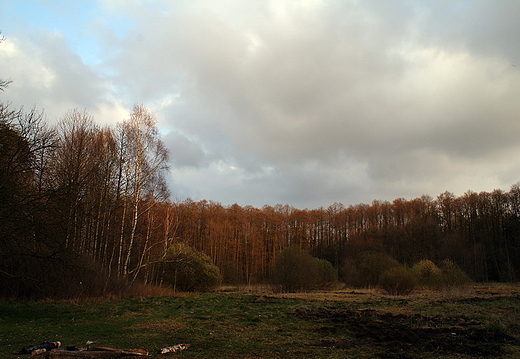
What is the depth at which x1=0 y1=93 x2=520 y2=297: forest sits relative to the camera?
40.4 feet

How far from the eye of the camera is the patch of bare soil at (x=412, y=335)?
24.1ft

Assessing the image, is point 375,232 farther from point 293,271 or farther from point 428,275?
point 293,271

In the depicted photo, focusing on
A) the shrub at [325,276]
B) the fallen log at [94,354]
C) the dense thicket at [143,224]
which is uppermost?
the dense thicket at [143,224]

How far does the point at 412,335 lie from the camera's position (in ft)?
28.8

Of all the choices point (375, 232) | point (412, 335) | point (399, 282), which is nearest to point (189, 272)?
point (399, 282)

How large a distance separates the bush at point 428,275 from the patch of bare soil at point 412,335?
20.1m

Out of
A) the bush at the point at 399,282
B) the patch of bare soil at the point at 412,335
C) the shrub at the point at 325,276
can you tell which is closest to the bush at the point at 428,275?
the bush at the point at 399,282

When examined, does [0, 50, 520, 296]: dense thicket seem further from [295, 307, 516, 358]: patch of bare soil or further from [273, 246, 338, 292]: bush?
[295, 307, 516, 358]: patch of bare soil

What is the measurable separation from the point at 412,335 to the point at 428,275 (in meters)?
25.2

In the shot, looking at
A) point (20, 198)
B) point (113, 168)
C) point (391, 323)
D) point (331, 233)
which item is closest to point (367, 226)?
point (331, 233)

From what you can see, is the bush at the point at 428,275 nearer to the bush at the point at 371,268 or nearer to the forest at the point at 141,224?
the bush at the point at 371,268

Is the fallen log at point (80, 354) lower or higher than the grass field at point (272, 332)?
higher

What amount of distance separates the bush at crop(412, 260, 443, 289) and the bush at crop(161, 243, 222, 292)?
1883cm

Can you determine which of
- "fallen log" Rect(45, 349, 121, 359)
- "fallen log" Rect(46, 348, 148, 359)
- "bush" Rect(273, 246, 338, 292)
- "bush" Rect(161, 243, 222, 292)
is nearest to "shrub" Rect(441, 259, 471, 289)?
"bush" Rect(273, 246, 338, 292)
